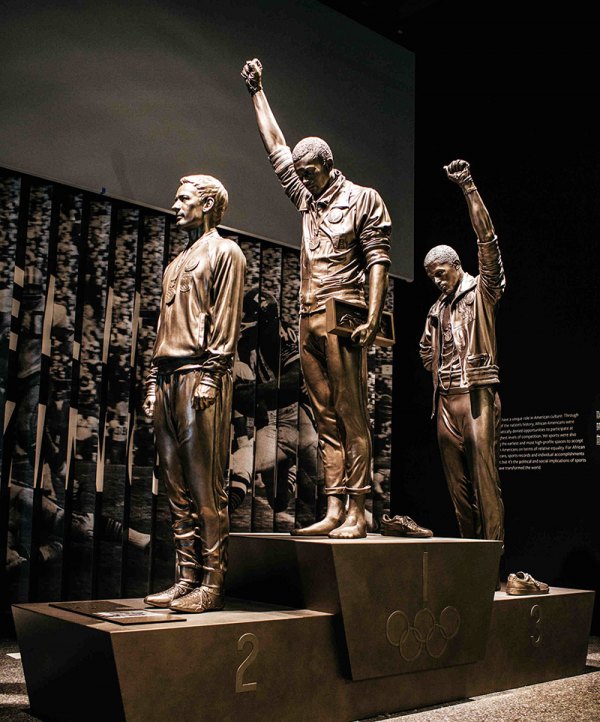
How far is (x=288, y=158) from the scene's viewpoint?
394 centimetres

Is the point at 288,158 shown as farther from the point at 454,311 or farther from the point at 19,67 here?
the point at 19,67

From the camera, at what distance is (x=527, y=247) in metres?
6.30

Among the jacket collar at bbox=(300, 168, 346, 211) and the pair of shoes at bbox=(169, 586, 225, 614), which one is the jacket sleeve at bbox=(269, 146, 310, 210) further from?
the pair of shoes at bbox=(169, 586, 225, 614)

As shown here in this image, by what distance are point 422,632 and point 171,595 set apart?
104cm

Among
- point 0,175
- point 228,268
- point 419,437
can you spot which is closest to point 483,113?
point 419,437

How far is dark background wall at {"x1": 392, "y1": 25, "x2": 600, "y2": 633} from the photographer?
585 centimetres

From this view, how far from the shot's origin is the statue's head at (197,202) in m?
3.21

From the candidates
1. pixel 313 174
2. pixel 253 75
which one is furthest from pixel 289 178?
pixel 253 75

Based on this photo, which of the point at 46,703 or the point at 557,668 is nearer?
the point at 46,703

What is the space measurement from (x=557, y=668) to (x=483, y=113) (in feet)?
15.1

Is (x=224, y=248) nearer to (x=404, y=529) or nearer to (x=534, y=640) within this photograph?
(x=404, y=529)

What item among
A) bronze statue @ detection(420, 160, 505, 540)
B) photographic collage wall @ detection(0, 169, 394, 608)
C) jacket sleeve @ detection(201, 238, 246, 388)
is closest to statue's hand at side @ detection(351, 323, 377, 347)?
jacket sleeve @ detection(201, 238, 246, 388)

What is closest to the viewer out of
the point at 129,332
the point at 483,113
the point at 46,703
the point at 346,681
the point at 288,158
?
the point at 46,703

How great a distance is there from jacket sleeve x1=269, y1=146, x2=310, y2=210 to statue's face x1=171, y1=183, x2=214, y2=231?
0.72m
